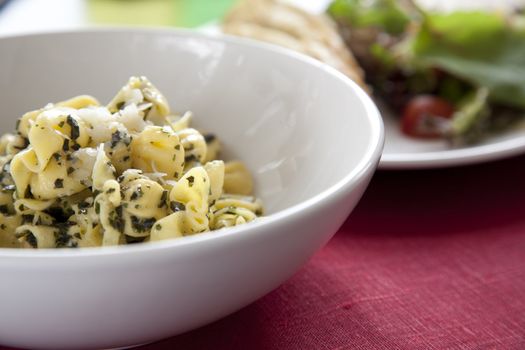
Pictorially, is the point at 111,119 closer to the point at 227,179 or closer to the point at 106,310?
the point at 227,179

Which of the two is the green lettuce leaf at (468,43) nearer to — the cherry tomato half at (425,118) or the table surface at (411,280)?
the cherry tomato half at (425,118)

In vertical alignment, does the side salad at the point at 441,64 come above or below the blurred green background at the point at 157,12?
above

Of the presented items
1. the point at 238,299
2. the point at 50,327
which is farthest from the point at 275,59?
the point at 50,327

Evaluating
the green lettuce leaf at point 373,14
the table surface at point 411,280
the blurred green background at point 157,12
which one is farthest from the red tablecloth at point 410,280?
the blurred green background at point 157,12

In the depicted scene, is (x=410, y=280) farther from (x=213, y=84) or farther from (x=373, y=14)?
(x=373, y=14)

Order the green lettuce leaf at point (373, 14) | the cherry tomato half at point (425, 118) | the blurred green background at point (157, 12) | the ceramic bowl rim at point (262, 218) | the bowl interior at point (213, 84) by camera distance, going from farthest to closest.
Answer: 1. the blurred green background at point (157, 12)
2. the green lettuce leaf at point (373, 14)
3. the cherry tomato half at point (425, 118)
4. the bowl interior at point (213, 84)
5. the ceramic bowl rim at point (262, 218)

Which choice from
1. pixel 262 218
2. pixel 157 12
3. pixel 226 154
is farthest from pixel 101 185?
pixel 157 12
